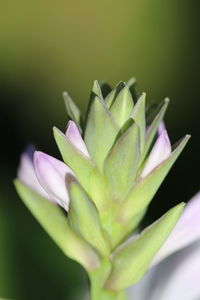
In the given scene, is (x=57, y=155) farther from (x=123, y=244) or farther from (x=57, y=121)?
(x=123, y=244)

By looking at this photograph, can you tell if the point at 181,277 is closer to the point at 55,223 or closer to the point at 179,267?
the point at 179,267

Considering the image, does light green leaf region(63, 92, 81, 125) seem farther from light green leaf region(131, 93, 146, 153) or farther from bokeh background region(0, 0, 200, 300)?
bokeh background region(0, 0, 200, 300)

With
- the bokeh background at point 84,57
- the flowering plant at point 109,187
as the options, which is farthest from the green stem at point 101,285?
the bokeh background at point 84,57

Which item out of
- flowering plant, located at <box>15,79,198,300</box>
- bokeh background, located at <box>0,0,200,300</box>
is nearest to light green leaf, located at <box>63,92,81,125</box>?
flowering plant, located at <box>15,79,198,300</box>

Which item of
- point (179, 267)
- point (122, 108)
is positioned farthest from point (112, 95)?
point (179, 267)

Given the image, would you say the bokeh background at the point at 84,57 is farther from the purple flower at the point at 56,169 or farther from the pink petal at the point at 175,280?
the purple flower at the point at 56,169
